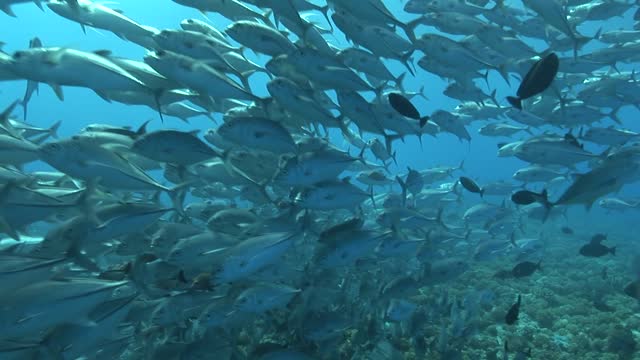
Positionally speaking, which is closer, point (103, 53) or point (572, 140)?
point (103, 53)

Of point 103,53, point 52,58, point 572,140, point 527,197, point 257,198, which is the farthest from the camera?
point 257,198

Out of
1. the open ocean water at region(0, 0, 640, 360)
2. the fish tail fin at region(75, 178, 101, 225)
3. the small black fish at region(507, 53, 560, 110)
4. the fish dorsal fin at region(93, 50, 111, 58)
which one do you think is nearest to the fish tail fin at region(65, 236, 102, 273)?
the open ocean water at region(0, 0, 640, 360)

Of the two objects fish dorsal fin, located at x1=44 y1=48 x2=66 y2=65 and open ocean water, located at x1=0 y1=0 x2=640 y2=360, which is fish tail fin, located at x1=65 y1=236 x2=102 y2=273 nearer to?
open ocean water, located at x1=0 y1=0 x2=640 y2=360

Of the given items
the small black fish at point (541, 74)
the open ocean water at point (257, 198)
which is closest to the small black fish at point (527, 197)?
the open ocean water at point (257, 198)

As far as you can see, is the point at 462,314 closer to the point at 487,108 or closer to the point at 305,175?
the point at 305,175

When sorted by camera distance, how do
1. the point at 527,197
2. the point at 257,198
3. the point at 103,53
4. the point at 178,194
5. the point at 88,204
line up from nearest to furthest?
the point at 88,204, the point at 103,53, the point at 178,194, the point at 527,197, the point at 257,198

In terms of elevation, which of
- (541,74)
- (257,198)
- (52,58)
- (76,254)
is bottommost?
(76,254)

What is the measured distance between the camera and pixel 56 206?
4031 mm

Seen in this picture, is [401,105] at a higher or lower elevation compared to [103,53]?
lower

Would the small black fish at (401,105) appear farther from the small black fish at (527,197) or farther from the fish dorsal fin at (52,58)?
the fish dorsal fin at (52,58)

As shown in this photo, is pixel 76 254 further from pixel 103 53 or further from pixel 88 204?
pixel 103 53

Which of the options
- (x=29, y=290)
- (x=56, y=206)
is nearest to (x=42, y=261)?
(x=29, y=290)

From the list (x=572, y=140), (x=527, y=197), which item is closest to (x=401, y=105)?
(x=527, y=197)

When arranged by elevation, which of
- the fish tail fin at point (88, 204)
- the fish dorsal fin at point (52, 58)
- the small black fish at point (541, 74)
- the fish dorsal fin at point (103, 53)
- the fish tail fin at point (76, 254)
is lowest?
the fish tail fin at point (76, 254)
